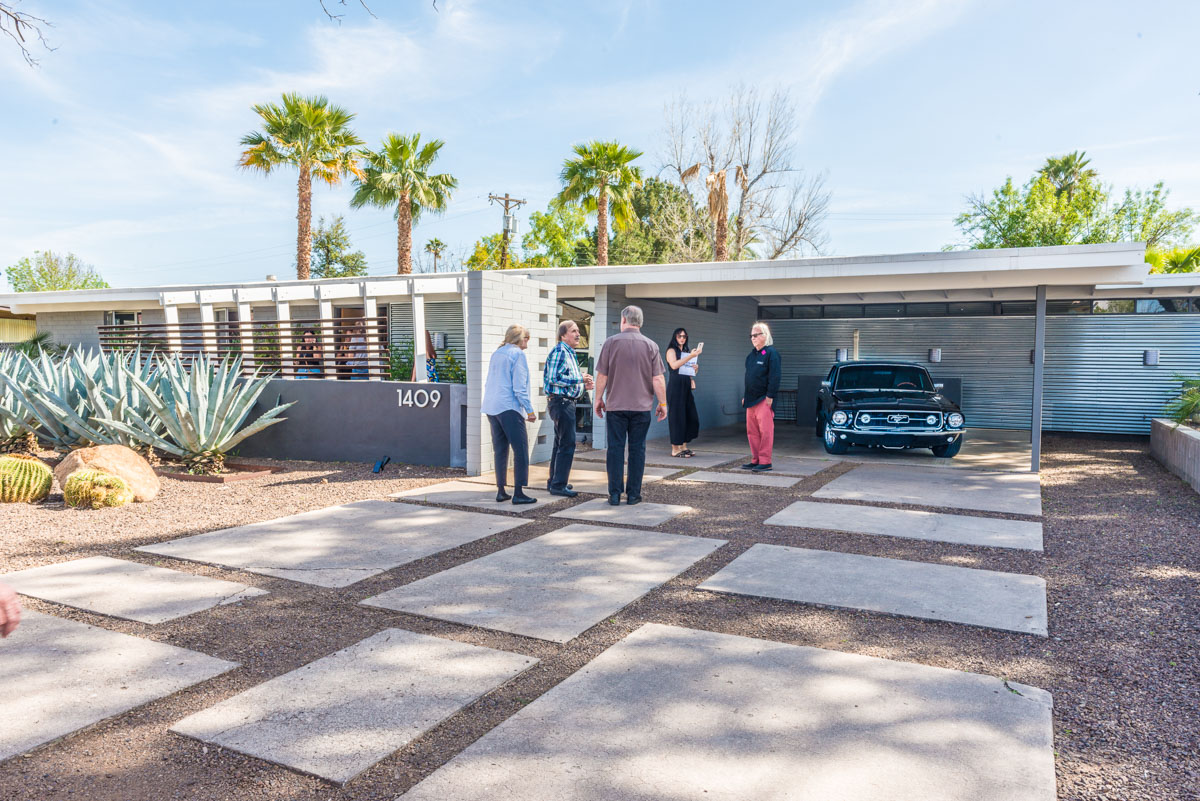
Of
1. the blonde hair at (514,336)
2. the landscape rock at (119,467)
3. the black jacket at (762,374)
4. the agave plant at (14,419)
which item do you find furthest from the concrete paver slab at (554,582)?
the agave plant at (14,419)

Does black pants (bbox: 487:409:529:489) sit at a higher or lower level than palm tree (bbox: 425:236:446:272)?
lower

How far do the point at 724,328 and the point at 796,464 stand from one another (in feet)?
21.0

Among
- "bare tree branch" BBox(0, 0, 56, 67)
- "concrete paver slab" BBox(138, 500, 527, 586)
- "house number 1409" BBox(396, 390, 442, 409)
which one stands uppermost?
"bare tree branch" BBox(0, 0, 56, 67)

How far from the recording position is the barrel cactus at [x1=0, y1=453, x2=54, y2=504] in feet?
23.6

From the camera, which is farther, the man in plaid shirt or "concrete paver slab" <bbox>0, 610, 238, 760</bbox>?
the man in plaid shirt

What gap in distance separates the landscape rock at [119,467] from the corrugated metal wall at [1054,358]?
13520mm

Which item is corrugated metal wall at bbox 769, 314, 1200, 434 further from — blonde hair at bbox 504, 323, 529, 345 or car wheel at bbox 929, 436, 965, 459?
blonde hair at bbox 504, 323, 529, 345

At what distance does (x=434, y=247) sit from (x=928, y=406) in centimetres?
4580

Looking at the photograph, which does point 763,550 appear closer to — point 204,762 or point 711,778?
point 711,778

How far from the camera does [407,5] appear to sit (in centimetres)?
513

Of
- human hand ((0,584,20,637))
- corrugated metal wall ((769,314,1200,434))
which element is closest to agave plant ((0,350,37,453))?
human hand ((0,584,20,637))

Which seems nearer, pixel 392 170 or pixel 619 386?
pixel 619 386

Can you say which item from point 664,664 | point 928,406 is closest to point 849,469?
point 928,406

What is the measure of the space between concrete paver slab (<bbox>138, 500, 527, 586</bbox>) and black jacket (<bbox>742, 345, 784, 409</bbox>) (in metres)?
3.86
